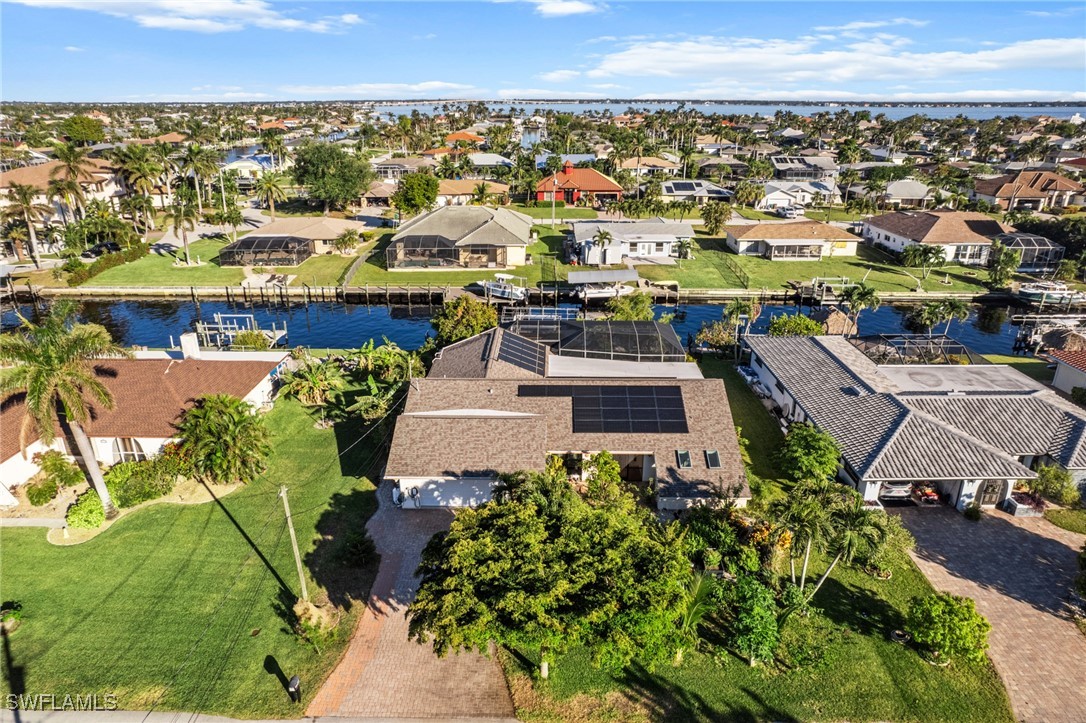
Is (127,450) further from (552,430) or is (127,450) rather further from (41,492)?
(552,430)

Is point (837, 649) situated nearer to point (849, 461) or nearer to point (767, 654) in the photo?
point (767, 654)

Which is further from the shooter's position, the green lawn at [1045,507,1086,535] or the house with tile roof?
the house with tile roof

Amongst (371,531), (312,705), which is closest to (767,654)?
(312,705)

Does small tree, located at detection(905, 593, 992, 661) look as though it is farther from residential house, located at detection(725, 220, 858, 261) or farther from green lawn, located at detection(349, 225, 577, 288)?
residential house, located at detection(725, 220, 858, 261)

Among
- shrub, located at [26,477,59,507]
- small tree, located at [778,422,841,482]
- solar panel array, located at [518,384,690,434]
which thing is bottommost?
shrub, located at [26,477,59,507]

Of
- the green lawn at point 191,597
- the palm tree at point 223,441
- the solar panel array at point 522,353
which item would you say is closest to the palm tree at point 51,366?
the palm tree at point 223,441

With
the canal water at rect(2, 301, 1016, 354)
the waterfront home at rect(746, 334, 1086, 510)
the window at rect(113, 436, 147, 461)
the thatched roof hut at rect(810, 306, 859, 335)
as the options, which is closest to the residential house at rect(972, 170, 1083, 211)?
the canal water at rect(2, 301, 1016, 354)

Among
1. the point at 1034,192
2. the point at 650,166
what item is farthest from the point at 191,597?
the point at 1034,192
